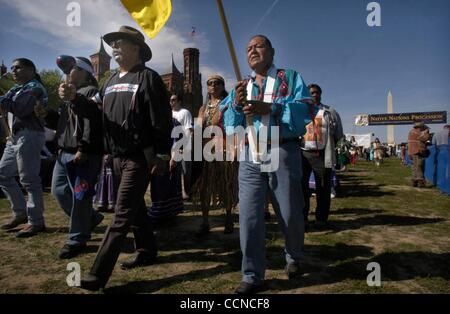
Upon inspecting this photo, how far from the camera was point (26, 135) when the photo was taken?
160 inches

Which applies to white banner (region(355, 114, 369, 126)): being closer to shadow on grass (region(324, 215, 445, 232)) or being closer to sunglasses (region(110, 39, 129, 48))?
shadow on grass (region(324, 215, 445, 232))

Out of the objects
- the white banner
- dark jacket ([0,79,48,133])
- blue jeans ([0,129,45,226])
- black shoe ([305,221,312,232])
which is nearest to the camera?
dark jacket ([0,79,48,133])

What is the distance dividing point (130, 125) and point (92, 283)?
4.43 feet

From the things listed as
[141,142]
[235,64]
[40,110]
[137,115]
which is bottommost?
[141,142]

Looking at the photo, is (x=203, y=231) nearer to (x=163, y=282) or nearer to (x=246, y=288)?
(x=163, y=282)

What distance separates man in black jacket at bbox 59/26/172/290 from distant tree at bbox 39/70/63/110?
136 feet

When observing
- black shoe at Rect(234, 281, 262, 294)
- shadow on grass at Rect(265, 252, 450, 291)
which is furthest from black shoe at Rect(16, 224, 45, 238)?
shadow on grass at Rect(265, 252, 450, 291)

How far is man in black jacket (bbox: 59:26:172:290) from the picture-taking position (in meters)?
2.61

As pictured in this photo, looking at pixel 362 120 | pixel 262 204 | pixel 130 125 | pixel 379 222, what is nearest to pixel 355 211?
pixel 379 222

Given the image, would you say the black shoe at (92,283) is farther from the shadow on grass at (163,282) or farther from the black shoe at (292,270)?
the black shoe at (292,270)

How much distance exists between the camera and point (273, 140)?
2.61 meters

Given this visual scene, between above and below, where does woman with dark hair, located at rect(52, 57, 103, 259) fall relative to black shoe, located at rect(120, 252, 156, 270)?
above
